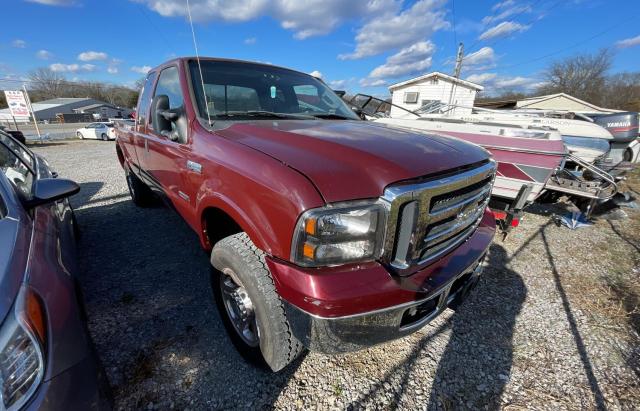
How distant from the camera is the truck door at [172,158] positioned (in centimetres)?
231

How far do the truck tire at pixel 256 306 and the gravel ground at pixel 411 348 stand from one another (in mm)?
238

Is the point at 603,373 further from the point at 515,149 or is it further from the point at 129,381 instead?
the point at 129,381

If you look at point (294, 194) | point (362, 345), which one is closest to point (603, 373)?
point (362, 345)

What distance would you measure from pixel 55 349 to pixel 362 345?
1.29 metres

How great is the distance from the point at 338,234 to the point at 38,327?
47.8 inches

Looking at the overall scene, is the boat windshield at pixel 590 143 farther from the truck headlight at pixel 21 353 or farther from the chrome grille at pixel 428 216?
the truck headlight at pixel 21 353

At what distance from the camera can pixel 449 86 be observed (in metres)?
22.1

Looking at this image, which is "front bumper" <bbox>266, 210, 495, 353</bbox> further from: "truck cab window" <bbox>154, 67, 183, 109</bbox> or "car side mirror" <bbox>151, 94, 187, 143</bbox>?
"truck cab window" <bbox>154, 67, 183, 109</bbox>

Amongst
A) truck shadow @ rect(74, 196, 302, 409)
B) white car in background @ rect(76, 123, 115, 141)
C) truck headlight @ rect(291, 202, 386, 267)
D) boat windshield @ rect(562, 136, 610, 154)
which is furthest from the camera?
white car in background @ rect(76, 123, 115, 141)

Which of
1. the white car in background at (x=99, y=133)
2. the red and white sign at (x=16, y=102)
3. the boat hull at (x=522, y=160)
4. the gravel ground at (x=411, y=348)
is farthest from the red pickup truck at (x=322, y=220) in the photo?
the white car in background at (x=99, y=133)

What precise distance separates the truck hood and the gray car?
1.11 meters

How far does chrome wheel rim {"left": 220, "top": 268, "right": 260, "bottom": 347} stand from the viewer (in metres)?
1.90

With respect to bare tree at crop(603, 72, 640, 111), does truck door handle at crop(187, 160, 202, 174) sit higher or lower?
lower

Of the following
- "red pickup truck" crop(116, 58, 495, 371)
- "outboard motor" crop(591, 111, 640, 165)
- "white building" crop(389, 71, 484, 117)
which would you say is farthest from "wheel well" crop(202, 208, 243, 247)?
"white building" crop(389, 71, 484, 117)
